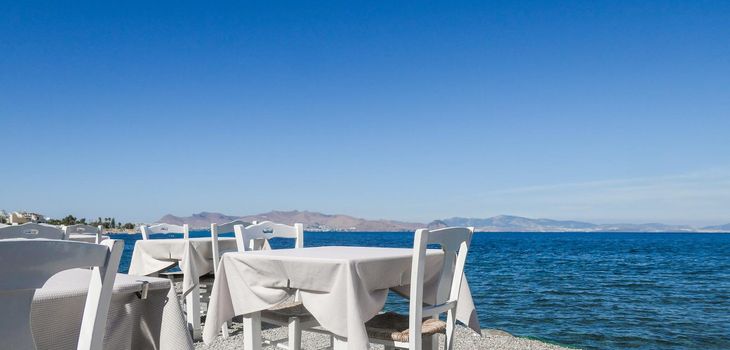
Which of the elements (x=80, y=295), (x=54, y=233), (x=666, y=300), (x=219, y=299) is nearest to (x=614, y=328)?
(x=666, y=300)

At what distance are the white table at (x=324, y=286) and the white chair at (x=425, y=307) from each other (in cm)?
14

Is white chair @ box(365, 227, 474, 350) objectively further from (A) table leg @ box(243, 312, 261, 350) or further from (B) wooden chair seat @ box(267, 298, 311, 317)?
(A) table leg @ box(243, 312, 261, 350)

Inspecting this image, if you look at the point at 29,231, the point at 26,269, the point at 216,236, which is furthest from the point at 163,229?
the point at 26,269

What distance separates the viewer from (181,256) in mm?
5535

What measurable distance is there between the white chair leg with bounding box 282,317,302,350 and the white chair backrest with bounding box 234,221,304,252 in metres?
0.78

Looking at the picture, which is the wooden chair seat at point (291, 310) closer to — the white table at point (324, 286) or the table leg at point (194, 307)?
the white table at point (324, 286)

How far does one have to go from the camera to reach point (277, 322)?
3520 mm

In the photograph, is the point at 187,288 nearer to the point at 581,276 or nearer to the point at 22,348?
the point at 22,348

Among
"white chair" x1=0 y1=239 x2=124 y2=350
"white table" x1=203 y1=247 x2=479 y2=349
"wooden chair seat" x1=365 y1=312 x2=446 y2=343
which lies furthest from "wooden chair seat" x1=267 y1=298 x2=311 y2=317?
"white chair" x1=0 y1=239 x2=124 y2=350

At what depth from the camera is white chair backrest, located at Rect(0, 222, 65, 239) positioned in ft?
10.4

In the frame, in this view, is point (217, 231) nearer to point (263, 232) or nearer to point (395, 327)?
point (263, 232)

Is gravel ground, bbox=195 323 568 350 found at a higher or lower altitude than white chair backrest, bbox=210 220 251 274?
lower

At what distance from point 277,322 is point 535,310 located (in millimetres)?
8392

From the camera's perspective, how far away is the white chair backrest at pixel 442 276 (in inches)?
113
